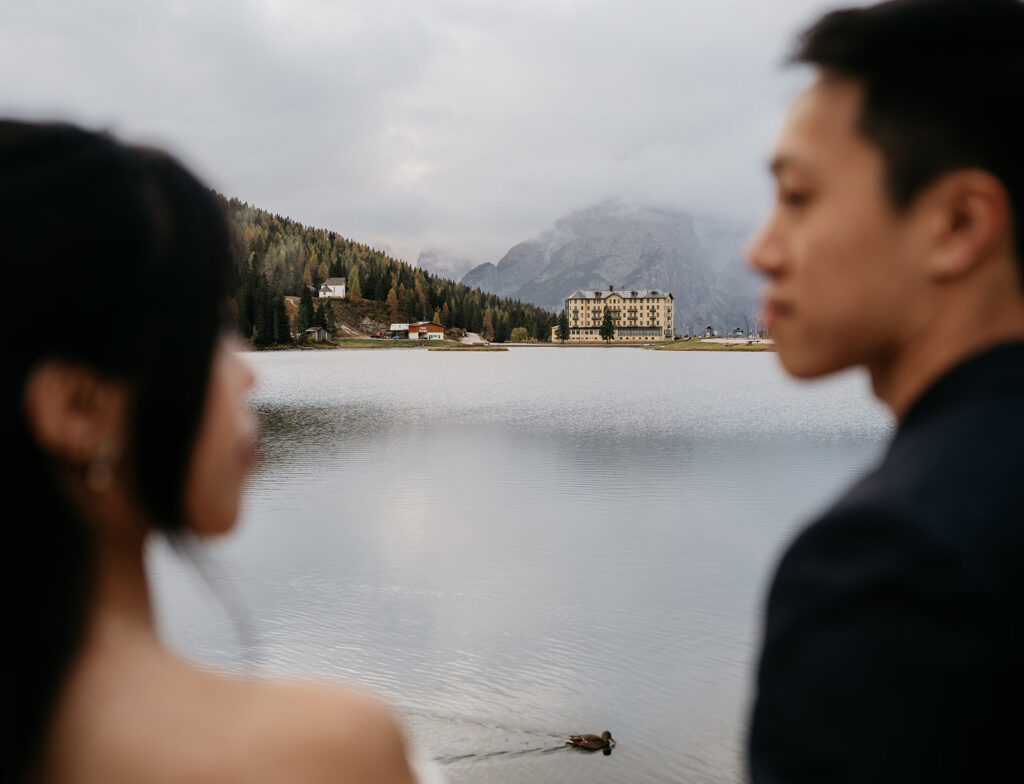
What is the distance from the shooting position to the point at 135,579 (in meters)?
1.03

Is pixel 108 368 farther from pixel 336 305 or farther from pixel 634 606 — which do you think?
pixel 336 305

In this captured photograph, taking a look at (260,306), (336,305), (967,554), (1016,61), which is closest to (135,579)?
(967,554)

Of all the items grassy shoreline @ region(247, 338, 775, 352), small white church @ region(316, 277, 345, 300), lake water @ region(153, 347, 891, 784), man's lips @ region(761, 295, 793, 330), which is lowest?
lake water @ region(153, 347, 891, 784)

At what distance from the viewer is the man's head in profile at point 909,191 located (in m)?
1.26

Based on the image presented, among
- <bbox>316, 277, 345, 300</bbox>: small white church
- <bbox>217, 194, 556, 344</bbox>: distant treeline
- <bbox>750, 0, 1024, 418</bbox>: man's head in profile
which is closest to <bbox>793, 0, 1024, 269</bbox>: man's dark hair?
<bbox>750, 0, 1024, 418</bbox>: man's head in profile

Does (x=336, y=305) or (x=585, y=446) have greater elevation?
(x=336, y=305)

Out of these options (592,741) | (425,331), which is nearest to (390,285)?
(425,331)

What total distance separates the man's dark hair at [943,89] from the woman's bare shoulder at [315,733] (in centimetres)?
102

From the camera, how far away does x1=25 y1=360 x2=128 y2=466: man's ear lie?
93 cm

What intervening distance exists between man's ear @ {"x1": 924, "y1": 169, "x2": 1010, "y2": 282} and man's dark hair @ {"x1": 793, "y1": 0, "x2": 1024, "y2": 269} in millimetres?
17

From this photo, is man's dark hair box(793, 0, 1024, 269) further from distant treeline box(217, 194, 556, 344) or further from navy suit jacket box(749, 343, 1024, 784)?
distant treeline box(217, 194, 556, 344)

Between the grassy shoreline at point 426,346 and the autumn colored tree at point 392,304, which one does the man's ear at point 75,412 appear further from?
the autumn colored tree at point 392,304

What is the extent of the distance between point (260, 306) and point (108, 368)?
129 metres

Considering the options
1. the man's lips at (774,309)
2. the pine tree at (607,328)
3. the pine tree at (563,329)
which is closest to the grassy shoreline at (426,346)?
the pine tree at (607,328)
